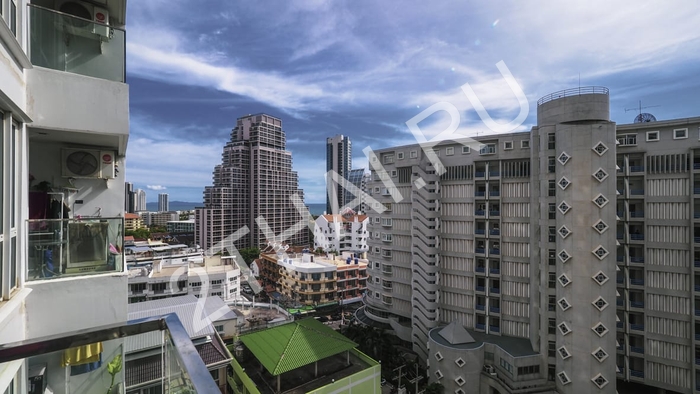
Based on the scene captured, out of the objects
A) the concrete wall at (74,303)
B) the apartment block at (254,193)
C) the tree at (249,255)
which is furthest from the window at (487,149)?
the apartment block at (254,193)

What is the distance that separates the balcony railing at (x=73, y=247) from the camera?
95.7 inches

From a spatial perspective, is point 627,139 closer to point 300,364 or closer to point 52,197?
point 300,364

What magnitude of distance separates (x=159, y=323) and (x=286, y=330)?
11231 mm

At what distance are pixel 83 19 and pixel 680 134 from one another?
1919 centimetres

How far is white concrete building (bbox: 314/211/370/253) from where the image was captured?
42438mm

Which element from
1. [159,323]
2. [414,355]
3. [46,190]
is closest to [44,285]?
[46,190]

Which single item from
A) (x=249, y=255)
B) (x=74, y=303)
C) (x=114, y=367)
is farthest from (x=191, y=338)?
(x=249, y=255)

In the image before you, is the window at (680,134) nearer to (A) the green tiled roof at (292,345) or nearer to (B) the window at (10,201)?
(A) the green tiled roof at (292,345)

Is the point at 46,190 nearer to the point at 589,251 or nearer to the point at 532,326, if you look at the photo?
the point at 589,251

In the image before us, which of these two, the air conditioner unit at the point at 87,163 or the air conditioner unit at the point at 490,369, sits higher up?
the air conditioner unit at the point at 87,163

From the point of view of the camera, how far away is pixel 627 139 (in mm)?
13867

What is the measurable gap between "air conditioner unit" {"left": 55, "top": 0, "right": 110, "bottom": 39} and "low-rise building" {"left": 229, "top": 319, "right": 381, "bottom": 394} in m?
9.70

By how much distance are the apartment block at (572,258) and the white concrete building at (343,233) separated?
83.0 feet

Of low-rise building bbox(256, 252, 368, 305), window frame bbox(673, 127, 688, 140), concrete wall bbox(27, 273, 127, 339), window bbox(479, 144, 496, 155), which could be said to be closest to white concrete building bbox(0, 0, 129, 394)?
concrete wall bbox(27, 273, 127, 339)
